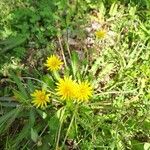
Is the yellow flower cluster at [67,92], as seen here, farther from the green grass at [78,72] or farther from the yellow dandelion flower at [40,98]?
the green grass at [78,72]

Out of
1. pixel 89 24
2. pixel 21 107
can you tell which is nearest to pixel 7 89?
pixel 21 107

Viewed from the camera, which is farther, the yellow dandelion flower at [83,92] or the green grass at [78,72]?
the green grass at [78,72]

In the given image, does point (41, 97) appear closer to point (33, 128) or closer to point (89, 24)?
point (33, 128)

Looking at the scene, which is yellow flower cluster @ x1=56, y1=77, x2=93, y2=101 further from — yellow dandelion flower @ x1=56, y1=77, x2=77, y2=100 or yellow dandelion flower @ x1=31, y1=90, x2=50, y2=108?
yellow dandelion flower @ x1=31, y1=90, x2=50, y2=108

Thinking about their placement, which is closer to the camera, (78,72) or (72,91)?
(72,91)

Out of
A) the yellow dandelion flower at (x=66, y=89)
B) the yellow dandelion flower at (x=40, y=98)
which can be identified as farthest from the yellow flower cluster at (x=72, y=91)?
the yellow dandelion flower at (x=40, y=98)

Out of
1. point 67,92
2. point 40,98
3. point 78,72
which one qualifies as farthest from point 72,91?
point 78,72

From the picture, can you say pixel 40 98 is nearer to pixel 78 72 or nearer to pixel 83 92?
pixel 83 92

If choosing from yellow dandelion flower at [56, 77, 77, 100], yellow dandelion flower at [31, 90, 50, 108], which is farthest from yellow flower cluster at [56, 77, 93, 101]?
yellow dandelion flower at [31, 90, 50, 108]
